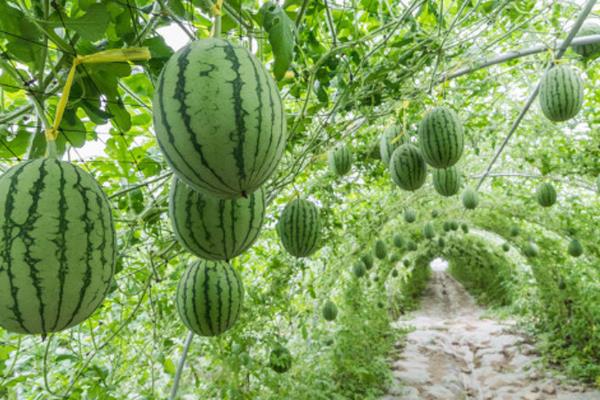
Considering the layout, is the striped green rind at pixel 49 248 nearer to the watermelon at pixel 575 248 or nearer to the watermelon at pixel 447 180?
the watermelon at pixel 447 180

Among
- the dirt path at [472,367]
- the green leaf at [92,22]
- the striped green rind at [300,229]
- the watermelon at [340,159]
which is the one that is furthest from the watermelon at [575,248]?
the green leaf at [92,22]

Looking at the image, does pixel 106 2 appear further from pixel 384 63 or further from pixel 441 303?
pixel 441 303

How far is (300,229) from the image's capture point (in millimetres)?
2285

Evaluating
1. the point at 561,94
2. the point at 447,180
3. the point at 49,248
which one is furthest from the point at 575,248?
the point at 49,248

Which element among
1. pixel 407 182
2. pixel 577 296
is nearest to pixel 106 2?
pixel 407 182

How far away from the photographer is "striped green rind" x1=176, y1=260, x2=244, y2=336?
5.50 ft

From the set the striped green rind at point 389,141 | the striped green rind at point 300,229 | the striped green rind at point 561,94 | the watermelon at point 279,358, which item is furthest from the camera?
the watermelon at point 279,358

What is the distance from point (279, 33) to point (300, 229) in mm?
1270

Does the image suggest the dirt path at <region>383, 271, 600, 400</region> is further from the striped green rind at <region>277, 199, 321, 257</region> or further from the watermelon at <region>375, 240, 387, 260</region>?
the striped green rind at <region>277, 199, 321, 257</region>

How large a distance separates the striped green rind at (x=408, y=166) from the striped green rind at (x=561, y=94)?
965mm

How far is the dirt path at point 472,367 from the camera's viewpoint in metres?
6.80

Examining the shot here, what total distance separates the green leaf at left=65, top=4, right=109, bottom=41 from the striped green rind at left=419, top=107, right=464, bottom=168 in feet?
6.05

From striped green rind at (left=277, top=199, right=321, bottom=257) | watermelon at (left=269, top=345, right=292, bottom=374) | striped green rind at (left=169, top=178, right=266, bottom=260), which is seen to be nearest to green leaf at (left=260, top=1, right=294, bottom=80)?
striped green rind at (left=169, top=178, right=266, bottom=260)

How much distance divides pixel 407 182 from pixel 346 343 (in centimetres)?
456
